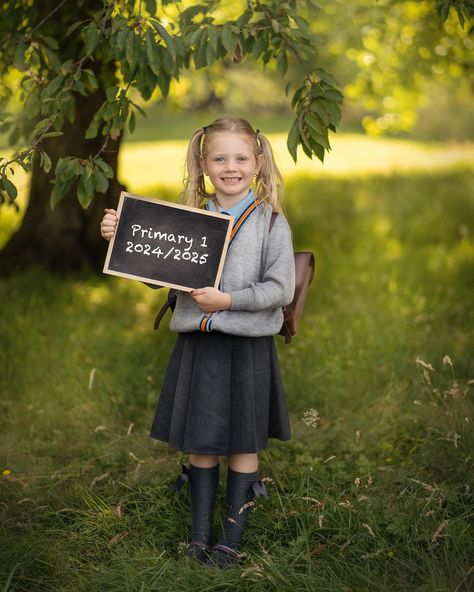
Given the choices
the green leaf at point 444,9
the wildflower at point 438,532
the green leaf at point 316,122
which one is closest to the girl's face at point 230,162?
the green leaf at point 316,122

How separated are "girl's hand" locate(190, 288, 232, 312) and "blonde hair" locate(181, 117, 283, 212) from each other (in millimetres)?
456

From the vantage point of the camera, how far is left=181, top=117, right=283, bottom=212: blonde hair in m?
3.05

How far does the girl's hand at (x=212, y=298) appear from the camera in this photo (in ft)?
9.36

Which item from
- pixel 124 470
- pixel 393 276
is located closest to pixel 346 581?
pixel 124 470

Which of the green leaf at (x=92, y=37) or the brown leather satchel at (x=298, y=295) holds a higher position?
the green leaf at (x=92, y=37)

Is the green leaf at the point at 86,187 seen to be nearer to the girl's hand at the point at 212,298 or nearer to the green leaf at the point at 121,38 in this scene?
the green leaf at the point at 121,38

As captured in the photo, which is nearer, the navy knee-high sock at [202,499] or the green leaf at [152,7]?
the navy knee-high sock at [202,499]

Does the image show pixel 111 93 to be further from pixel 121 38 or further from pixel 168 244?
pixel 168 244

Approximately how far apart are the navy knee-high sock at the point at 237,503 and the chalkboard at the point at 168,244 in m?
0.87

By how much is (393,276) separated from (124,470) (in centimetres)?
350

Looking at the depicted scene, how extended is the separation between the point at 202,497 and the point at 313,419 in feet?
1.92

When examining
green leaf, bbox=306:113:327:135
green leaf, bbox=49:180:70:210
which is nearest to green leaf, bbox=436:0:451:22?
green leaf, bbox=306:113:327:135

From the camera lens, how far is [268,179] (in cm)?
311

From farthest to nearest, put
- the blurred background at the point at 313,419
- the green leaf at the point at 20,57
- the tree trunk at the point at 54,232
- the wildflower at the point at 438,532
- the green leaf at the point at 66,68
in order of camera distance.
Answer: the tree trunk at the point at 54,232
the green leaf at the point at 20,57
the green leaf at the point at 66,68
the blurred background at the point at 313,419
the wildflower at the point at 438,532
